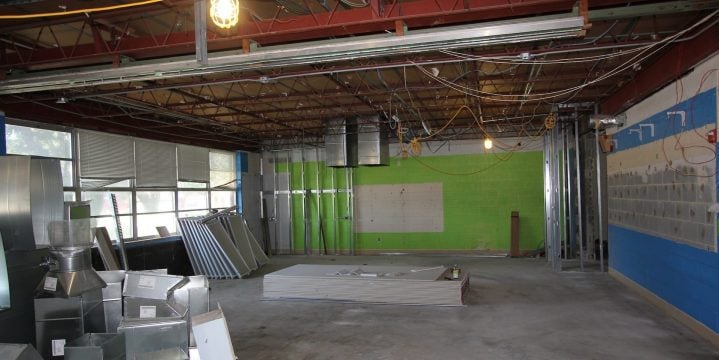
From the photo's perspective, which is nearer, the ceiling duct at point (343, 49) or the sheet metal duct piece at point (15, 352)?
the sheet metal duct piece at point (15, 352)

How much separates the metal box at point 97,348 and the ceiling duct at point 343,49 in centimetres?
277

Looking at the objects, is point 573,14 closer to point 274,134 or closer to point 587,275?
point 587,275

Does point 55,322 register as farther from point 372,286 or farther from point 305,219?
point 305,219

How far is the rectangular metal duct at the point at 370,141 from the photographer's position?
11791 millimetres

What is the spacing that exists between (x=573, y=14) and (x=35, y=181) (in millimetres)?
5386

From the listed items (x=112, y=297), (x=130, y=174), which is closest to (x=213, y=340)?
(x=112, y=297)

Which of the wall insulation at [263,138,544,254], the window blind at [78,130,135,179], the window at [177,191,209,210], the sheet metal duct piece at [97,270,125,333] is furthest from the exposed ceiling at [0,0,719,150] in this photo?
the sheet metal duct piece at [97,270,125,333]

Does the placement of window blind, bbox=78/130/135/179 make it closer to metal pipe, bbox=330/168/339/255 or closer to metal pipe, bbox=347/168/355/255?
metal pipe, bbox=330/168/339/255

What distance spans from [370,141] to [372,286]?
4.71m

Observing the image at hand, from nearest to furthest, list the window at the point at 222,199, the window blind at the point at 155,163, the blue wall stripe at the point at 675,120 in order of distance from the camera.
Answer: the blue wall stripe at the point at 675,120 → the window blind at the point at 155,163 → the window at the point at 222,199

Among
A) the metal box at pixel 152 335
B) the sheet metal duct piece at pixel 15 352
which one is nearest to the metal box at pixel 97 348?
the metal box at pixel 152 335

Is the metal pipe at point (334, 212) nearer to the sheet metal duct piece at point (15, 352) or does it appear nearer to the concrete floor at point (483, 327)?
the concrete floor at point (483, 327)

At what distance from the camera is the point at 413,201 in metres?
14.9

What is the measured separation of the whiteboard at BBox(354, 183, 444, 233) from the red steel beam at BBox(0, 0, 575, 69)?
9.73 metres
